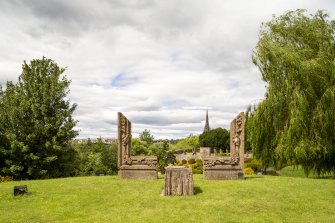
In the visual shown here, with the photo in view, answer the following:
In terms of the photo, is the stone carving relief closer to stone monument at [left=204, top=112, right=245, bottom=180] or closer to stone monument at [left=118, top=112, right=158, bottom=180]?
stone monument at [left=118, top=112, right=158, bottom=180]

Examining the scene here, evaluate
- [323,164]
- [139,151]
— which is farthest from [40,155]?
[139,151]

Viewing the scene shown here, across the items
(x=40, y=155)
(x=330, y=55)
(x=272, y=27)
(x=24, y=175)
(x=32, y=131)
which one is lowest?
(x=24, y=175)

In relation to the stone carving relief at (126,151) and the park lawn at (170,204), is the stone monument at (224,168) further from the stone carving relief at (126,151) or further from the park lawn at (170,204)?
the stone carving relief at (126,151)

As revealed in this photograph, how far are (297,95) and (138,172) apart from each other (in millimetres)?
10318

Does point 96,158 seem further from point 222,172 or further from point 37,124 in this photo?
point 222,172

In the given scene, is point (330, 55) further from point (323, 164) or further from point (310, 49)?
point (323, 164)

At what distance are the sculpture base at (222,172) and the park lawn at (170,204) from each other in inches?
69.3

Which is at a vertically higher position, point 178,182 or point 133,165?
point 133,165

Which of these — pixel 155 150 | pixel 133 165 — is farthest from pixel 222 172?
pixel 155 150

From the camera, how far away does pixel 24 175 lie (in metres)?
25.8

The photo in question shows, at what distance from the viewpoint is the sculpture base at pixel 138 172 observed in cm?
1729

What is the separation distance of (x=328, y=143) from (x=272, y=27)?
8.31 m

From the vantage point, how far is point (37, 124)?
2489 centimetres

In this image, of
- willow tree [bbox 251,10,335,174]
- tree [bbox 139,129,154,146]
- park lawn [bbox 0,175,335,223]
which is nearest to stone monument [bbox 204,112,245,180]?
park lawn [bbox 0,175,335,223]
